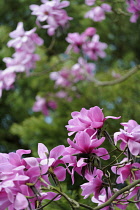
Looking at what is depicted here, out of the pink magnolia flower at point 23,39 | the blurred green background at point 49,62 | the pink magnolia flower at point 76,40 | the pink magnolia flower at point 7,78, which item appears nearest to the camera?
the pink magnolia flower at point 23,39

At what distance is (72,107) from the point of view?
5.82 feet

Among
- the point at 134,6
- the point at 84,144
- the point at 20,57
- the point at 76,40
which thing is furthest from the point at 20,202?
the point at 76,40

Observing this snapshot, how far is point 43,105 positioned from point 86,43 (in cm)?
89

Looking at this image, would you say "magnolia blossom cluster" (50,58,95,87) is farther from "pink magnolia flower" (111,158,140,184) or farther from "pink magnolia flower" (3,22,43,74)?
"pink magnolia flower" (111,158,140,184)

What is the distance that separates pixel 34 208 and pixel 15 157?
9 cm

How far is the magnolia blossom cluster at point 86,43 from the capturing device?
6.16 ft

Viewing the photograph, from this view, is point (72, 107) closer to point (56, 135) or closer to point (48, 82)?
point (56, 135)

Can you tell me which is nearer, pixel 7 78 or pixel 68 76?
pixel 7 78

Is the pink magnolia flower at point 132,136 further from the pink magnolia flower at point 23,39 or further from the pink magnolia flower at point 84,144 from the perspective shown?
the pink magnolia flower at point 23,39

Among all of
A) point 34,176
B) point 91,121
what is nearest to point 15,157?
point 34,176

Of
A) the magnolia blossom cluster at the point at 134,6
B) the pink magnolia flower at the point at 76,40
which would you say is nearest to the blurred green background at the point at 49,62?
the pink magnolia flower at the point at 76,40

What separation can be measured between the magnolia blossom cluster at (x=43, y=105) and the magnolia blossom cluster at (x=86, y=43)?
2.51ft

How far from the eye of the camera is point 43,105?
273 cm

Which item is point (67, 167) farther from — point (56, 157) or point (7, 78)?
point (7, 78)
